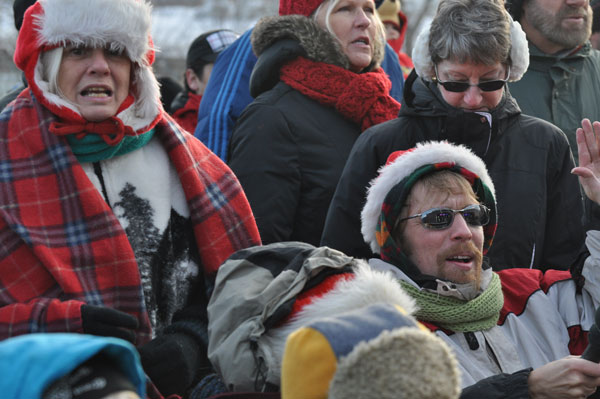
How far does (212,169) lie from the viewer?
355cm

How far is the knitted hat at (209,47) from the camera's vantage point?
653 centimetres

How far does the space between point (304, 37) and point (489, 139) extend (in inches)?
41.0

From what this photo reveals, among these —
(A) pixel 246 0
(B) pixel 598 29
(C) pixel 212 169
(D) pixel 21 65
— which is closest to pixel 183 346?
(C) pixel 212 169

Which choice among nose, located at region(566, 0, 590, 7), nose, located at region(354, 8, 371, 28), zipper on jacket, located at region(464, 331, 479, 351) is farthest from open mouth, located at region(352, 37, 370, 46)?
zipper on jacket, located at region(464, 331, 479, 351)

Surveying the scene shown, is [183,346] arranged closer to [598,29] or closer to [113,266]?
[113,266]

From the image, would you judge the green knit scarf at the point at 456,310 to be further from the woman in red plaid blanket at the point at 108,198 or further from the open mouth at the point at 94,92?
the open mouth at the point at 94,92

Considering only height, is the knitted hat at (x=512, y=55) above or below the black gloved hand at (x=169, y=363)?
above

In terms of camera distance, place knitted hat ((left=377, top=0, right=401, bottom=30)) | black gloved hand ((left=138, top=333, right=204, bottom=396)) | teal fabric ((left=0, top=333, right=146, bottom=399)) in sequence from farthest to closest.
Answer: knitted hat ((left=377, top=0, right=401, bottom=30)) < black gloved hand ((left=138, top=333, right=204, bottom=396)) < teal fabric ((left=0, top=333, right=146, bottom=399))

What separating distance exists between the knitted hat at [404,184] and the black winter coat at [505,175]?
11.4 inches

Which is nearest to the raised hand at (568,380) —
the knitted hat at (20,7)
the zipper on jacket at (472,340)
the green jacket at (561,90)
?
the zipper on jacket at (472,340)

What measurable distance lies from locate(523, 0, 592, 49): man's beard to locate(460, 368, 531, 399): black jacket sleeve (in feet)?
7.74

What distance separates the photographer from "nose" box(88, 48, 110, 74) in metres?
3.35

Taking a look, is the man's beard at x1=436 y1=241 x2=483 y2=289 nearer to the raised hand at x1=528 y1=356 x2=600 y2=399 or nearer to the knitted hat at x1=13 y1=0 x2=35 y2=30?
the raised hand at x1=528 y1=356 x2=600 y2=399

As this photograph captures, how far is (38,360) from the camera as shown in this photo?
5.90 feet
